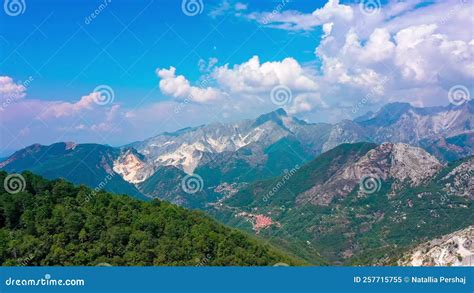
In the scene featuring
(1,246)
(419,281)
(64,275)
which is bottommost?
(1,246)

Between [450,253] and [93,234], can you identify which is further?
[450,253]

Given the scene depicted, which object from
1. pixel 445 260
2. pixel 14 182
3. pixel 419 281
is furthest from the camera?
pixel 445 260

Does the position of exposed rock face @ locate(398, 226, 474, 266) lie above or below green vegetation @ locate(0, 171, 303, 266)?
above

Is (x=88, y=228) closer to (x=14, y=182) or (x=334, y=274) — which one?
(x=14, y=182)

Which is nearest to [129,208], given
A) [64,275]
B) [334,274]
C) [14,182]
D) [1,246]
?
[14,182]

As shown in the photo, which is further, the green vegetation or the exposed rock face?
the exposed rock face
